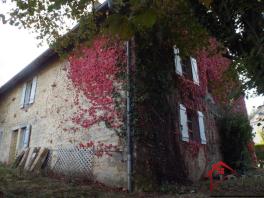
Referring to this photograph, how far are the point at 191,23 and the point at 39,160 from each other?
7.00 metres

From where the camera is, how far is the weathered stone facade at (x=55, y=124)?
721 cm

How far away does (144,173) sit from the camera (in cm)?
667

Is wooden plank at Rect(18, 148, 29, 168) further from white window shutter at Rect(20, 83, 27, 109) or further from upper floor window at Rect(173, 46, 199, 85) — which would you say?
upper floor window at Rect(173, 46, 199, 85)

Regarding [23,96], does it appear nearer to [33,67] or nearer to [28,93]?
[28,93]

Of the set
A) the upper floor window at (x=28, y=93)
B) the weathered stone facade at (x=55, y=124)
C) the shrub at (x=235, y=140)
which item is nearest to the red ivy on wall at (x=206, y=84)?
the shrub at (x=235, y=140)

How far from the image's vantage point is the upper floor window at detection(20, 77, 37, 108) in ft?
39.8

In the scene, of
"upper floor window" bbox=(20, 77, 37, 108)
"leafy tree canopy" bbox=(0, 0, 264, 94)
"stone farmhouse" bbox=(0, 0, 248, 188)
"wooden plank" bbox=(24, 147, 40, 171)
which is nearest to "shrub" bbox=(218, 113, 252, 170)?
"stone farmhouse" bbox=(0, 0, 248, 188)

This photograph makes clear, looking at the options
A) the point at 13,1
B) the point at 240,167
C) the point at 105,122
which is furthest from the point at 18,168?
the point at 240,167

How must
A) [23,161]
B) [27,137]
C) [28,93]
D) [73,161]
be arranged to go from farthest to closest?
[28,93]
[27,137]
[23,161]
[73,161]

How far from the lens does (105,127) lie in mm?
7680

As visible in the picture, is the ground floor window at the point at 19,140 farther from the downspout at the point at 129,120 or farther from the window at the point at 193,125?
the window at the point at 193,125

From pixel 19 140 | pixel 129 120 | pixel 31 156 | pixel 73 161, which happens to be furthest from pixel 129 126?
pixel 19 140

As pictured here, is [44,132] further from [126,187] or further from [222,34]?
[222,34]

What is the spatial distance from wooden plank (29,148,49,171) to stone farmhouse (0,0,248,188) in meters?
0.29
